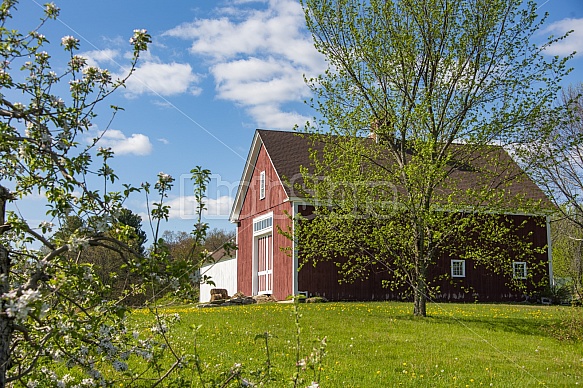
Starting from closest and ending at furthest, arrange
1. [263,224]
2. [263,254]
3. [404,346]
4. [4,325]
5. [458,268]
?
[4,325] → [404,346] → [458,268] → [263,224] → [263,254]

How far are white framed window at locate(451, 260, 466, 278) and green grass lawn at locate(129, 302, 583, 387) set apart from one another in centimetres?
748

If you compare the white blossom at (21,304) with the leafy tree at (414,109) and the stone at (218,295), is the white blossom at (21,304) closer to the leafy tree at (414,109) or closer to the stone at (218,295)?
the leafy tree at (414,109)

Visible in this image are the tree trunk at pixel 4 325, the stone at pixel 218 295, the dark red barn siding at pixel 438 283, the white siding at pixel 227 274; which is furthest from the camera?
the white siding at pixel 227 274

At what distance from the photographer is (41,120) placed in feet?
13.2

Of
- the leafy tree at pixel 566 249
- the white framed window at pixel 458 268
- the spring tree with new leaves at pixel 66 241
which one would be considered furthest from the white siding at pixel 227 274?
the spring tree with new leaves at pixel 66 241

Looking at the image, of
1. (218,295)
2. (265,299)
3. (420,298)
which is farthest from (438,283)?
(218,295)

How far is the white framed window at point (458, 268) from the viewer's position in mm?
24141

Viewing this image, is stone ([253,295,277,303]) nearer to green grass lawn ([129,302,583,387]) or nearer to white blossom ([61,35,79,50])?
green grass lawn ([129,302,583,387])

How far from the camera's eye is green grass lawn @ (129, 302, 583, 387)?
8.16 meters

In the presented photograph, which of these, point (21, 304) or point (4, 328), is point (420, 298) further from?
point (21, 304)

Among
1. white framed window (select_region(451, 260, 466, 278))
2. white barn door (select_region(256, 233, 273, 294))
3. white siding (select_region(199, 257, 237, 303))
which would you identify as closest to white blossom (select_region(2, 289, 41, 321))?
white barn door (select_region(256, 233, 273, 294))

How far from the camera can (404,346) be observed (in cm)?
1077

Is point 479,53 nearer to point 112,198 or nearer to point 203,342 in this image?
point 203,342

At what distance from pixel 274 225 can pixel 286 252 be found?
366 cm
